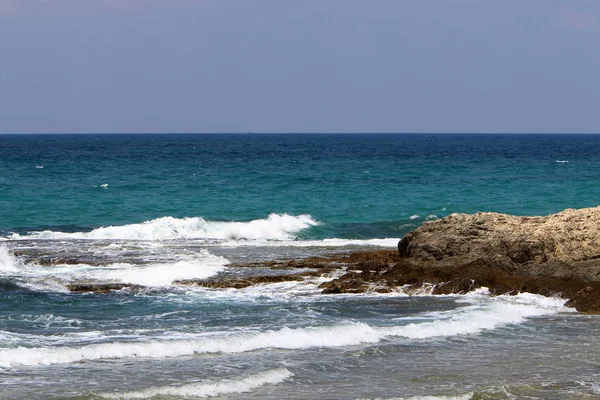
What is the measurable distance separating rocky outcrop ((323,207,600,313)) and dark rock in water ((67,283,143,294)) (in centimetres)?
467

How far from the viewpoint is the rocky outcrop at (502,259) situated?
19766 mm

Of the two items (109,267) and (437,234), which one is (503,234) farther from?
(109,267)

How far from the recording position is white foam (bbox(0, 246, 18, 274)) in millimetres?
23141

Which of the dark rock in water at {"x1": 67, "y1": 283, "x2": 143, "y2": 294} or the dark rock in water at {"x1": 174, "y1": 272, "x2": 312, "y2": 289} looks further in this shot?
the dark rock in water at {"x1": 174, "y1": 272, "x2": 312, "y2": 289}

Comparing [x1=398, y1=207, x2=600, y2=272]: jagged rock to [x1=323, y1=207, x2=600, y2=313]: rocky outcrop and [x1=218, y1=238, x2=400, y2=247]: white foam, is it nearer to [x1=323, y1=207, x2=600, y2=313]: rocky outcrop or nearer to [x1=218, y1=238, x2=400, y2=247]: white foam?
[x1=323, y1=207, x2=600, y2=313]: rocky outcrop

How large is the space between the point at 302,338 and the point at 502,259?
6897 millimetres

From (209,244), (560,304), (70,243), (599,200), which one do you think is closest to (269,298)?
(560,304)

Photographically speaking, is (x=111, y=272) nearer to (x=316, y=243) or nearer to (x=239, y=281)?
(x=239, y=281)

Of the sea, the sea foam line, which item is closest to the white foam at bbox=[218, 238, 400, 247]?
the sea

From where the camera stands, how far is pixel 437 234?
22.1m

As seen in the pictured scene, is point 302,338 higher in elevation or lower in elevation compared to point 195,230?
higher

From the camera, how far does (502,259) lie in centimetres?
2081

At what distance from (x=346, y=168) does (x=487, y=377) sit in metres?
53.3

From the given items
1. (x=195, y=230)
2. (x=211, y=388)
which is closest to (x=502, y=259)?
(x=211, y=388)
